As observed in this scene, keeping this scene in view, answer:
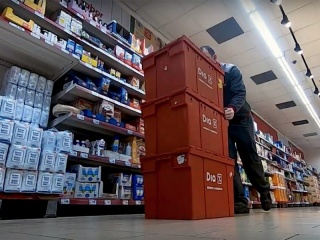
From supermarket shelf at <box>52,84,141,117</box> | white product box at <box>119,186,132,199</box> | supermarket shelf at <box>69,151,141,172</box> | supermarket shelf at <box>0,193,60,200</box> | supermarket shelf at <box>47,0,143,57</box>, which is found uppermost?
supermarket shelf at <box>47,0,143,57</box>

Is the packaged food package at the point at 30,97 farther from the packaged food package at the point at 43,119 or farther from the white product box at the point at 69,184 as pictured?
the white product box at the point at 69,184

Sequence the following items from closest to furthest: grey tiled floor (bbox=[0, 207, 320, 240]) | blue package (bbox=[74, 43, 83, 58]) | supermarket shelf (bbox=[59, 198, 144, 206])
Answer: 1. grey tiled floor (bbox=[0, 207, 320, 240])
2. supermarket shelf (bbox=[59, 198, 144, 206])
3. blue package (bbox=[74, 43, 83, 58])

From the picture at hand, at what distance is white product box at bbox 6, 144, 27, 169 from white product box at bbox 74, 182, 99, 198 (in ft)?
2.23

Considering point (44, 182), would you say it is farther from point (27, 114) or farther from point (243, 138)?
point (243, 138)

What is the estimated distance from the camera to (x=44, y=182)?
2219mm

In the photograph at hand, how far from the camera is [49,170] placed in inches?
89.5

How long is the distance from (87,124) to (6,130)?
44.4 inches

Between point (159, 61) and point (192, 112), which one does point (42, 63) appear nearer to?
point (159, 61)

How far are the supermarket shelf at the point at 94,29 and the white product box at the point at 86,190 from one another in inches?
75.9

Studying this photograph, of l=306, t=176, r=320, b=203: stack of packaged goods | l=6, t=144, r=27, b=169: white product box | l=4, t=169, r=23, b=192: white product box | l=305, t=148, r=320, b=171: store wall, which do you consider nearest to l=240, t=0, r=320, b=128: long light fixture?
l=6, t=144, r=27, b=169: white product box

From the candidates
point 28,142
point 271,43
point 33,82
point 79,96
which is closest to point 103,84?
point 79,96

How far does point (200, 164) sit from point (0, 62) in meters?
2.43

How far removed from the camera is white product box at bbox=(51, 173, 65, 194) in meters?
2.27

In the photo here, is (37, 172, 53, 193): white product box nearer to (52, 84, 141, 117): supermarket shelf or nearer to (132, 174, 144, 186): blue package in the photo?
(52, 84, 141, 117): supermarket shelf
